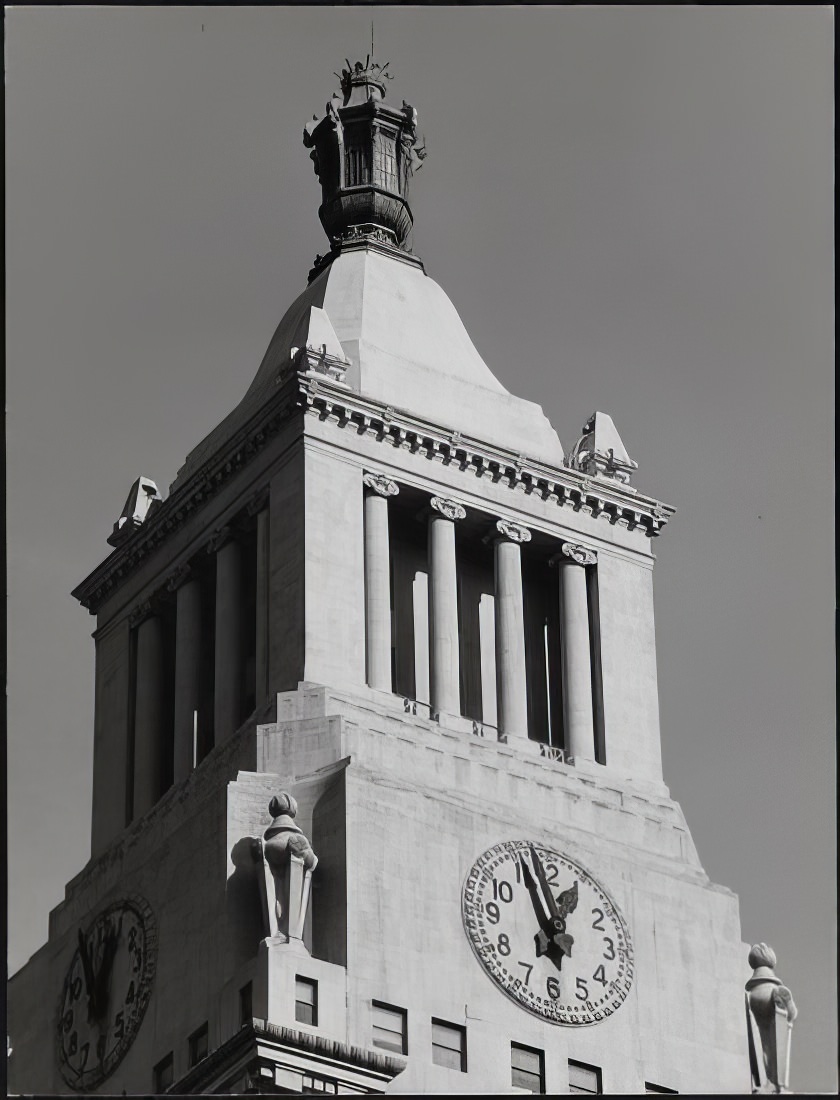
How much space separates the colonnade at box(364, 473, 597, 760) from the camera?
292 feet

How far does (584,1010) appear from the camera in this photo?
83.1 meters

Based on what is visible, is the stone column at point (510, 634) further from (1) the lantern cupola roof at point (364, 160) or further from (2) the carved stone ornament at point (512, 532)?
(1) the lantern cupola roof at point (364, 160)

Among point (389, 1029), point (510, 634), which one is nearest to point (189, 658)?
point (510, 634)

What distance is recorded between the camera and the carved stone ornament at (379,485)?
297ft

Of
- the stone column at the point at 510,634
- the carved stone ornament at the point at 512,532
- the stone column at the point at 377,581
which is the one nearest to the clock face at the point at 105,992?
the stone column at the point at 377,581

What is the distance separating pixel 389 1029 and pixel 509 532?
16.3 metres

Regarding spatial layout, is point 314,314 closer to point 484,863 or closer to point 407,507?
point 407,507

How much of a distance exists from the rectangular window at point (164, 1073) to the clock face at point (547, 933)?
23.4ft

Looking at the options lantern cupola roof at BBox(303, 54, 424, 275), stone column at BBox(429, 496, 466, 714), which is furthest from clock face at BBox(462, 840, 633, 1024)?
lantern cupola roof at BBox(303, 54, 424, 275)

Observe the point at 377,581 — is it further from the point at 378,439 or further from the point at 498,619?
the point at 378,439

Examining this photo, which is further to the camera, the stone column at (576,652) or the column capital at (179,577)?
the column capital at (179,577)

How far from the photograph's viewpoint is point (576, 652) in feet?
→ 302

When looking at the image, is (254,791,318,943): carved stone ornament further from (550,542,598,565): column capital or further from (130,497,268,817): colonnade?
(550,542,598,565): column capital

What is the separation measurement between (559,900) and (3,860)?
1739cm
